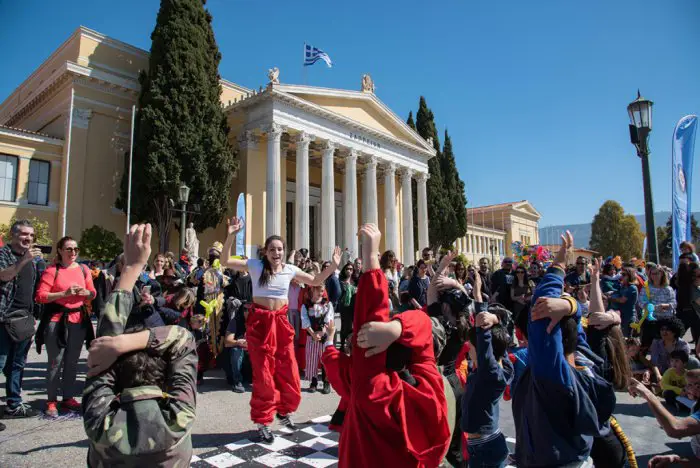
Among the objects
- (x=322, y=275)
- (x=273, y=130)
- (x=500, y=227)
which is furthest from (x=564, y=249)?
(x=500, y=227)

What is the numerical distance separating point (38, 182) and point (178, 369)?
23560 mm

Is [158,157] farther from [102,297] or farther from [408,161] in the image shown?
[408,161]

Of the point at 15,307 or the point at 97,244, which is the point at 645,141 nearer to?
the point at 15,307

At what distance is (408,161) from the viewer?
31.2 metres

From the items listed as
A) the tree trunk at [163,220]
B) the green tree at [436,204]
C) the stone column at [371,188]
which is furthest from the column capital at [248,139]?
the green tree at [436,204]

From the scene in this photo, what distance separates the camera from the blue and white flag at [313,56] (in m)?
26.5

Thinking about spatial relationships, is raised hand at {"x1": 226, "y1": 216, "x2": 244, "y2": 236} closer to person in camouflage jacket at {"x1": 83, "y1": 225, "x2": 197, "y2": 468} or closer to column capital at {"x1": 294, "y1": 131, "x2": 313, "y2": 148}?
person in camouflage jacket at {"x1": 83, "y1": 225, "x2": 197, "y2": 468}

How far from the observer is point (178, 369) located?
6.32 ft

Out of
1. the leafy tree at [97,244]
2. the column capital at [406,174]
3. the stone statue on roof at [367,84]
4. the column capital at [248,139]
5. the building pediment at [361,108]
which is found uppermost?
the stone statue on roof at [367,84]

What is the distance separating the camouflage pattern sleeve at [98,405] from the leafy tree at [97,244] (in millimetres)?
19753

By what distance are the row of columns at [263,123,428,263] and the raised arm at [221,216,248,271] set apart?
1770 cm

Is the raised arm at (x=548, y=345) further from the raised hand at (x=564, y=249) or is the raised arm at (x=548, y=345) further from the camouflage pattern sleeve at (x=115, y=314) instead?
the camouflage pattern sleeve at (x=115, y=314)

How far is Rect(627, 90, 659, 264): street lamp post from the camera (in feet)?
24.4

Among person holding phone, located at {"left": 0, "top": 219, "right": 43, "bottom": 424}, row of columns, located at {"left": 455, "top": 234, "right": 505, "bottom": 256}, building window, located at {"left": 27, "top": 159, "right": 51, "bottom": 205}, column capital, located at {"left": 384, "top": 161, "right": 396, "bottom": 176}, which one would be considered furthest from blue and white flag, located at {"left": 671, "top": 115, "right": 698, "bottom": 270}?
row of columns, located at {"left": 455, "top": 234, "right": 505, "bottom": 256}
